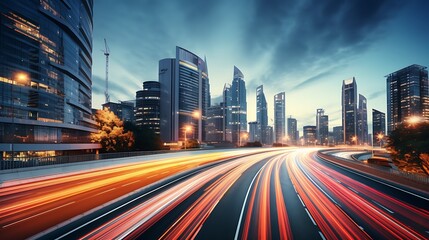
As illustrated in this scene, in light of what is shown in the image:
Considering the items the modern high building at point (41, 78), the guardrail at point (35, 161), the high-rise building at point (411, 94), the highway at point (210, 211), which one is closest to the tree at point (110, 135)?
the modern high building at point (41, 78)

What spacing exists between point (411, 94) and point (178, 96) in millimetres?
232268

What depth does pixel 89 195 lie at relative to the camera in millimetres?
15250

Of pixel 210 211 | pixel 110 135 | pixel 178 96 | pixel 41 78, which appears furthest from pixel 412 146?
pixel 178 96

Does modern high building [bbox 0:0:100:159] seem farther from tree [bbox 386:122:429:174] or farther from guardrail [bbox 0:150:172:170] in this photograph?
tree [bbox 386:122:429:174]

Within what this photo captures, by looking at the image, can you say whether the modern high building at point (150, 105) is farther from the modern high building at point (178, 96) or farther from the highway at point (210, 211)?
the highway at point (210, 211)

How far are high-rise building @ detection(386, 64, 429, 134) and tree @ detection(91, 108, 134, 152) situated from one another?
232 metres

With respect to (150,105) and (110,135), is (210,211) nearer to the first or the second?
(110,135)

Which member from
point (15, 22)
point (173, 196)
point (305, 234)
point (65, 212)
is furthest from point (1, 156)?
point (305, 234)

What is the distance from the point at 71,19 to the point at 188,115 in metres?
125

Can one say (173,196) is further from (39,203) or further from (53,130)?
(53,130)

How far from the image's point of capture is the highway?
9.65 m

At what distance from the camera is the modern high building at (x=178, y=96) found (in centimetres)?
16500

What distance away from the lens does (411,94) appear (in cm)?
18550

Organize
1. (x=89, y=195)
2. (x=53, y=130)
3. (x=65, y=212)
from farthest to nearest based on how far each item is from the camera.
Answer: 1. (x=53, y=130)
2. (x=89, y=195)
3. (x=65, y=212)
